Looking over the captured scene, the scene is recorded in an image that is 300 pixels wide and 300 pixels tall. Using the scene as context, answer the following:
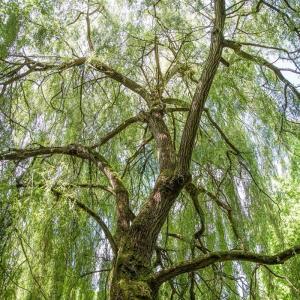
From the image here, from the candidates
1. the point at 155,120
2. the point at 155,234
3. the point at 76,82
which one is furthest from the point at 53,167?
the point at 76,82

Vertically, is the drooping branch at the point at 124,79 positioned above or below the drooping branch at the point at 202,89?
above

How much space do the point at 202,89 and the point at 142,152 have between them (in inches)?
41.3

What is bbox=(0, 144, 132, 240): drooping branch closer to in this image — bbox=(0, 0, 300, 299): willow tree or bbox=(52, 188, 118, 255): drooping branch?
bbox=(0, 0, 300, 299): willow tree

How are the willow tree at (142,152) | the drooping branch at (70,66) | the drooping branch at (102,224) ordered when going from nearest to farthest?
1. the drooping branch at (102,224)
2. the willow tree at (142,152)
3. the drooping branch at (70,66)

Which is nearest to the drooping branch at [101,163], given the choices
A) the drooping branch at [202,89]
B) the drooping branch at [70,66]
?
the drooping branch at [202,89]

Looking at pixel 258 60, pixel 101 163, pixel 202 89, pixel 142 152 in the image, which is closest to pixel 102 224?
pixel 101 163

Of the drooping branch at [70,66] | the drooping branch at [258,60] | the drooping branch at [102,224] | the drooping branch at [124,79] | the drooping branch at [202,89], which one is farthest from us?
the drooping branch at [124,79]

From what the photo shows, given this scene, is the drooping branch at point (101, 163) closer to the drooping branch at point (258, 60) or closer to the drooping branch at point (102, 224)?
the drooping branch at point (102, 224)

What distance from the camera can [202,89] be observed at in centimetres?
293

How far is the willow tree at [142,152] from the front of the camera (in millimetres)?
2641

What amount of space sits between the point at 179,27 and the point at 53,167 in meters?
1.69

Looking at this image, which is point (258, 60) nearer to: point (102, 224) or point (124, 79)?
point (124, 79)

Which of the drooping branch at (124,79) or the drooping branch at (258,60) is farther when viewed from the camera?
the drooping branch at (124,79)

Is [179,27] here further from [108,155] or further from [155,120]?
[108,155]
